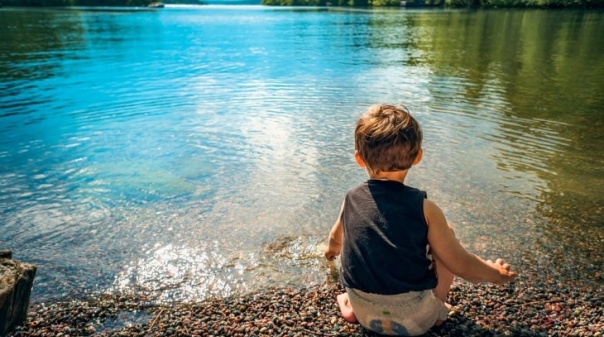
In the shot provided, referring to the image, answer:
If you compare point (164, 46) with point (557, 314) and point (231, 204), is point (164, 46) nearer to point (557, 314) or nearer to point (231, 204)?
point (231, 204)

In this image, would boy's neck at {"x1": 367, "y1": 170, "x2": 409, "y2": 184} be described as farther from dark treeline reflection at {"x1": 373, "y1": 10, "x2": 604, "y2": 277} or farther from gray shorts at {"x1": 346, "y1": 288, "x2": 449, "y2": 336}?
dark treeline reflection at {"x1": 373, "y1": 10, "x2": 604, "y2": 277}

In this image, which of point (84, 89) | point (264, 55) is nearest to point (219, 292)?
point (84, 89)

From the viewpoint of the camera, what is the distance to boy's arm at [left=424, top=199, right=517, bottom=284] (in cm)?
356

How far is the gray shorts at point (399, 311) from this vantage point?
3.85 m

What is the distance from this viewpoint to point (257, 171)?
984cm

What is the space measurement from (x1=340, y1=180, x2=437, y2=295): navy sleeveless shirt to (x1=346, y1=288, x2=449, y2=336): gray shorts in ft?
0.34

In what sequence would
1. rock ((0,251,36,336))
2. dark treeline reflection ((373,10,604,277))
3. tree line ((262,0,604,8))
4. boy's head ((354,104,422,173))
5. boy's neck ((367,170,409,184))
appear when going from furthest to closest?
tree line ((262,0,604,8)) < dark treeline reflection ((373,10,604,277)) < rock ((0,251,36,336)) < boy's neck ((367,170,409,184)) < boy's head ((354,104,422,173))

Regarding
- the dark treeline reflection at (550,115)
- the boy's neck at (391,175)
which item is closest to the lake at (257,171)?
the dark treeline reflection at (550,115)

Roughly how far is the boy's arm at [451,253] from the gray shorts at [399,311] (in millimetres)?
394

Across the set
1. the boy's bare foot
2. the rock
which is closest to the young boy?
the boy's bare foot

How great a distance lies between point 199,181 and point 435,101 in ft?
34.4

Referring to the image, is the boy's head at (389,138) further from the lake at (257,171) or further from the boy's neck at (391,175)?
the lake at (257,171)

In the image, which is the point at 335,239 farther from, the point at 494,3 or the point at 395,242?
the point at 494,3

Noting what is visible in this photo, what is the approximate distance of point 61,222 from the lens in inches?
292
